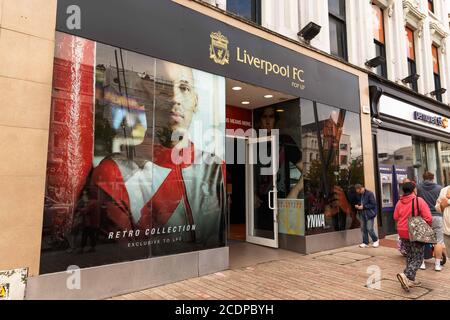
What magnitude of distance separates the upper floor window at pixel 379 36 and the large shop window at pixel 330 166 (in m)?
3.32

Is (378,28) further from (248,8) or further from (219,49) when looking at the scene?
(219,49)

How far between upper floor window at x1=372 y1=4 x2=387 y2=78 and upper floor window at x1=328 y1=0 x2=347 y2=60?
196 cm

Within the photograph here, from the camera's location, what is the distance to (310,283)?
5.06 m

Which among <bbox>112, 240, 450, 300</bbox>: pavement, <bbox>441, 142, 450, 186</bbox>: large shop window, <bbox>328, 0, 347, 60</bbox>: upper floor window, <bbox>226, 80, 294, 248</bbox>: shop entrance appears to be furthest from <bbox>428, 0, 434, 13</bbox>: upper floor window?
<bbox>112, 240, 450, 300</bbox>: pavement

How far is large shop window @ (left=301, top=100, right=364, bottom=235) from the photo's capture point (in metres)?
7.55

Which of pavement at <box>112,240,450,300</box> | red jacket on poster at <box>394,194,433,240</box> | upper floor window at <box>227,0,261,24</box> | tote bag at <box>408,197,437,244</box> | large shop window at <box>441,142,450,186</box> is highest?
upper floor window at <box>227,0,261,24</box>

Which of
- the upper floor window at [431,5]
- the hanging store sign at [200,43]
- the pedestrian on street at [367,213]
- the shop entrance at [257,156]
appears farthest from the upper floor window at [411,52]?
the shop entrance at [257,156]

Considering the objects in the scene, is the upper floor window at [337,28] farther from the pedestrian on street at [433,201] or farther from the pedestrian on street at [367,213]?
the pedestrian on street at [433,201]

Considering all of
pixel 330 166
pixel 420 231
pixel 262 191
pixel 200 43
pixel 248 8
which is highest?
pixel 248 8

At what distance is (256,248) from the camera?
25.3 feet

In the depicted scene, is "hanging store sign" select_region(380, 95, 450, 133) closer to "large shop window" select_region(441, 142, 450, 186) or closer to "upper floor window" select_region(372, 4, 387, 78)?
"large shop window" select_region(441, 142, 450, 186)

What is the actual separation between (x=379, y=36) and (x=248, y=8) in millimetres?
A: 6238

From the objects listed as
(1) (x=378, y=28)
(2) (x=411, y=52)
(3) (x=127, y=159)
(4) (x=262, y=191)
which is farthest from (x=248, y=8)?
(2) (x=411, y=52)

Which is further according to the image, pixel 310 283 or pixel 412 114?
pixel 412 114
